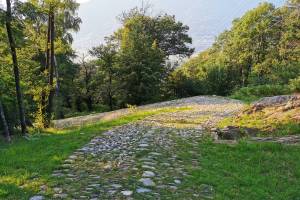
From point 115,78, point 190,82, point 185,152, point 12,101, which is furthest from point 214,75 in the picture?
point 185,152

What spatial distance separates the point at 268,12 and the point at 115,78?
94.8ft

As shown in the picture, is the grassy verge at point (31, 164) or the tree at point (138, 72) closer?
the grassy verge at point (31, 164)

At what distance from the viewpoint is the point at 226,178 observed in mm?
9016

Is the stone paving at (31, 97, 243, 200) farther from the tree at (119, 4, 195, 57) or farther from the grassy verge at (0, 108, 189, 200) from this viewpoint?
the tree at (119, 4, 195, 57)

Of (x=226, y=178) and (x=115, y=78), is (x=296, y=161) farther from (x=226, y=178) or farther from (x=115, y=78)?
(x=115, y=78)

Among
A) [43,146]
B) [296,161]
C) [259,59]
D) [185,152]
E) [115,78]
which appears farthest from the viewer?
[259,59]

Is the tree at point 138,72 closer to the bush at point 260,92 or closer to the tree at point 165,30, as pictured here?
the bush at point 260,92

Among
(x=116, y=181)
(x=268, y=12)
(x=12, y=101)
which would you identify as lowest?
(x=116, y=181)

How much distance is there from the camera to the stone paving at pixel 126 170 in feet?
24.3

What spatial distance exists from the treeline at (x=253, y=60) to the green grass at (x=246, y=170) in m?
32.7

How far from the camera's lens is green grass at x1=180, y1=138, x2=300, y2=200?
27.0ft

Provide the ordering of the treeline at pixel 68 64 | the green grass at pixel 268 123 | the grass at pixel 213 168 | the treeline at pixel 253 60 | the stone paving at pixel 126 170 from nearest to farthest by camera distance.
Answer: the stone paving at pixel 126 170, the grass at pixel 213 168, the green grass at pixel 268 123, the treeline at pixel 68 64, the treeline at pixel 253 60

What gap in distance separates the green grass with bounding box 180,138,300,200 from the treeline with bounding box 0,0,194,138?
9.61 m

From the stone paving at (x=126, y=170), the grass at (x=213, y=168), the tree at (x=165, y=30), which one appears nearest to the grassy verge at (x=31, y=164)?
the grass at (x=213, y=168)
